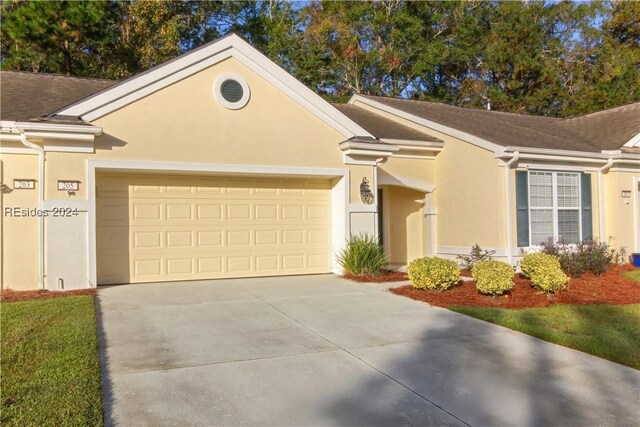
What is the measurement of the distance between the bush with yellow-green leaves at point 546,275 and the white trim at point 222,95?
6.99m

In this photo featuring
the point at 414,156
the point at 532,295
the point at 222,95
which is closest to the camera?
the point at 532,295

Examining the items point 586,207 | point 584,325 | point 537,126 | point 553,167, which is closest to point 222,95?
point 584,325

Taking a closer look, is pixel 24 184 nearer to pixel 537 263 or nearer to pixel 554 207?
pixel 537 263

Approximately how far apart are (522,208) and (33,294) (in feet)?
37.0

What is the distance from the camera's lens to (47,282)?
970cm

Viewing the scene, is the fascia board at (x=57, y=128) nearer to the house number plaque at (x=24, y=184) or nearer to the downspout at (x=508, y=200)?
the house number plaque at (x=24, y=184)

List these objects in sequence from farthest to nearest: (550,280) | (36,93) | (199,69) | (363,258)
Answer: (36,93)
(363,258)
(199,69)
(550,280)

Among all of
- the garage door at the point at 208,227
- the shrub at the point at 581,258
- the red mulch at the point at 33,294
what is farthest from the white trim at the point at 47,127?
the shrub at the point at 581,258

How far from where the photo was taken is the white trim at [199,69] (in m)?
10.1

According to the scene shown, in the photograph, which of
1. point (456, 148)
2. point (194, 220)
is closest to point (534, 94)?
point (456, 148)

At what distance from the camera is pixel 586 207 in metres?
14.1

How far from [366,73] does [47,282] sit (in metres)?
22.3

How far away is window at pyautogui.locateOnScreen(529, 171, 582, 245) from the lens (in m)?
13.3

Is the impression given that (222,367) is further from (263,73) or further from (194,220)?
(263,73)
